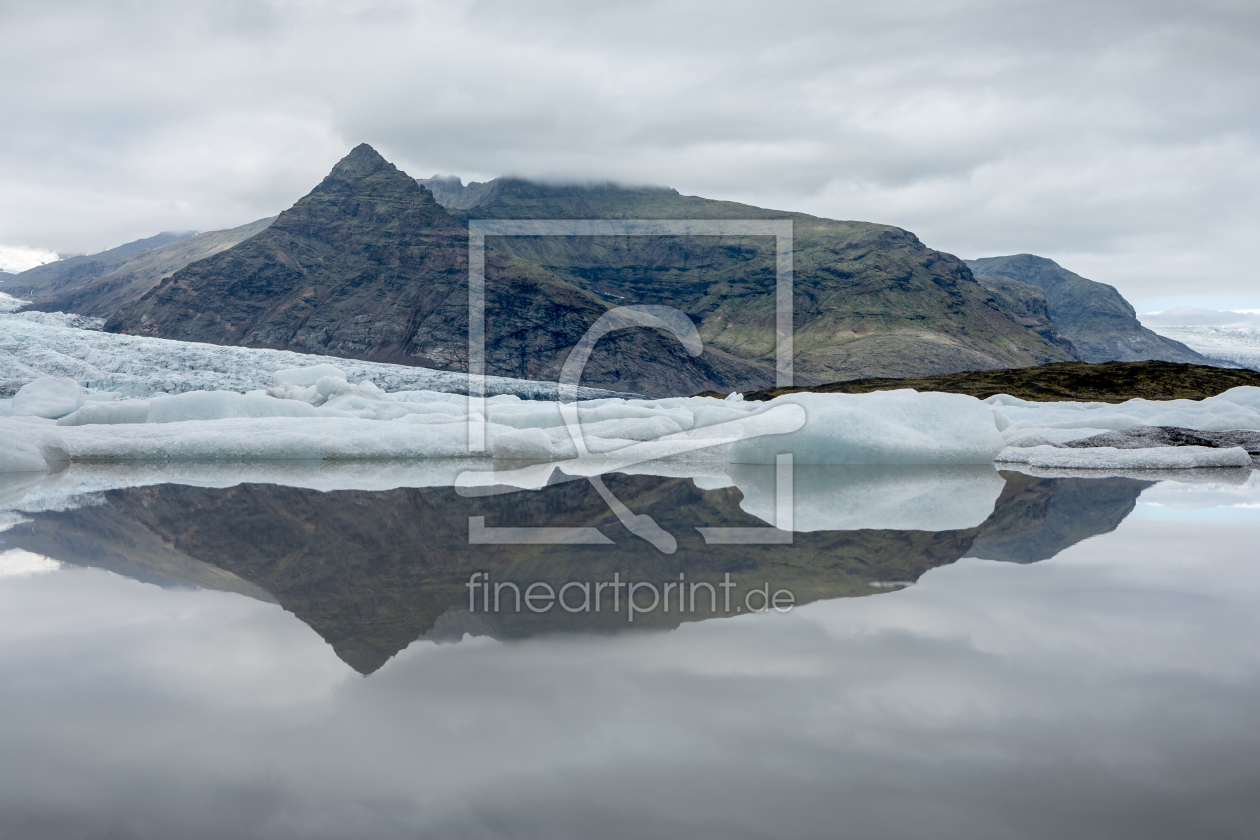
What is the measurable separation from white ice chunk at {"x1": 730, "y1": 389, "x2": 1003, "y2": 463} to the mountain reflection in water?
2.19 metres

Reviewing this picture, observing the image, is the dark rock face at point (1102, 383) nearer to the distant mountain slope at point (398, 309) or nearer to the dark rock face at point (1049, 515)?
the dark rock face at point (1049, 515)

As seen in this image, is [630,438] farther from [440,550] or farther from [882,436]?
[440,550]

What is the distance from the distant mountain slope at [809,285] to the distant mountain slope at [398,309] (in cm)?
1587

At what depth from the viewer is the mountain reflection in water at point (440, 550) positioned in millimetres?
2246

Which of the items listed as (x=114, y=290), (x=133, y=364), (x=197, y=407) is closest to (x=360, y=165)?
(x=114, y=290)

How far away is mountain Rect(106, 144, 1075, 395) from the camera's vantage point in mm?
106250

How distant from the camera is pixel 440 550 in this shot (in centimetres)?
318

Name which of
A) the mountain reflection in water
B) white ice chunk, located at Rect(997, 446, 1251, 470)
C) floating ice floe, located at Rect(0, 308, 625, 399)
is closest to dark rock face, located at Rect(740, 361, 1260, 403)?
white ice chunk, located at Rect(997, 446, 1251, 470)

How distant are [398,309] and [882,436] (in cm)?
11399

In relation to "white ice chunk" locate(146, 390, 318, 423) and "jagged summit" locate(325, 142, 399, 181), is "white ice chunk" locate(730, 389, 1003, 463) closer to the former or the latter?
"white ice chunk" locate(146, 390, 318, 423)

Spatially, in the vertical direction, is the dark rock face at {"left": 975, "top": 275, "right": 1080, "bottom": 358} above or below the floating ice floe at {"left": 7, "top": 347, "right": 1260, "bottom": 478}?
above

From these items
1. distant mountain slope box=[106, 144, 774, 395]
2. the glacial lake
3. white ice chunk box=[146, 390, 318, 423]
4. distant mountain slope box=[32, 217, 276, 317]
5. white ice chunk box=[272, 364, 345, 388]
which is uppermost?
→ distant mountain slope box=[32, 217, 276, 317]

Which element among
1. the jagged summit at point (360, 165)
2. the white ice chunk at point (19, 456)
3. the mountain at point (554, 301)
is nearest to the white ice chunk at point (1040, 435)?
the white ice chunk at point (19, 456)

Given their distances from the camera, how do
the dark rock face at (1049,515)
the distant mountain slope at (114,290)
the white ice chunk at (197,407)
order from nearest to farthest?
the dark rock face at (1049,515) < the white ice chunk at (197,407) < the distant mountain slope at (114,290)
